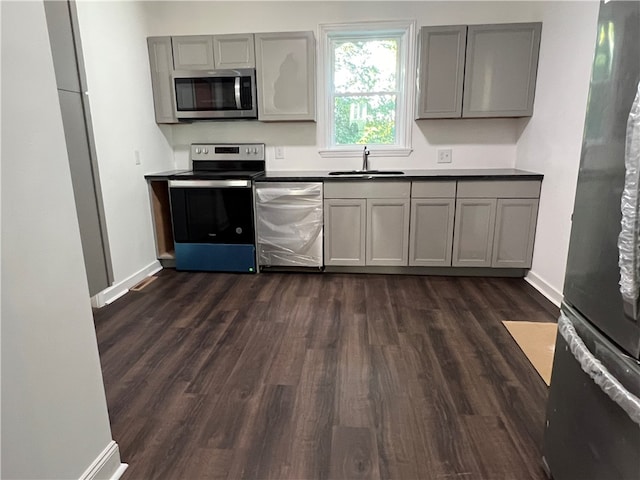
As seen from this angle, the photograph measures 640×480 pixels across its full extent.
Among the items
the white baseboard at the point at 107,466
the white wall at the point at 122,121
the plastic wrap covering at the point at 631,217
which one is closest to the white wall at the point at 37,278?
the white baseboard at the point at 107,466

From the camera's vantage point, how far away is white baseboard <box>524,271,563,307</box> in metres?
2.85

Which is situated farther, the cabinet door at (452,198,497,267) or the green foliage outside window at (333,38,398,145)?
the green foliage outside window at (333,38,398,145)

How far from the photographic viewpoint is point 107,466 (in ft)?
4.46

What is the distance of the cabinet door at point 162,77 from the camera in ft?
11.5

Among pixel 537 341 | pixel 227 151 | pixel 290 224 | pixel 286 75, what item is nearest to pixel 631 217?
pixel 537 341

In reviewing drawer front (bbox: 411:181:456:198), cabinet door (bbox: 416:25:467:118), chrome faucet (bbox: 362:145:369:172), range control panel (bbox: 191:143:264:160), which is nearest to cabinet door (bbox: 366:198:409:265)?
drawer front (bbox: 411:181:456:198)

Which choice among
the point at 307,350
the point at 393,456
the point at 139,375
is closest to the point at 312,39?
the point at 307,350

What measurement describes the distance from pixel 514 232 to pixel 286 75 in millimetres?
2374

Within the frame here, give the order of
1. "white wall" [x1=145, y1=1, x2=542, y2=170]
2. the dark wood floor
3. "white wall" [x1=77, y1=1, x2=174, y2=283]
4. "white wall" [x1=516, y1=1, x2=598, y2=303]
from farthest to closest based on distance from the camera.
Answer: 1. "white wall" [x1=145, y1=1, x2=542, y2=170]
2. "white wall" [x1=77, y1=1, x2=174, y2=283]
3. "white wall" [x1=516, y1=1, x2=598, y2=303]
4. the dark wood floor

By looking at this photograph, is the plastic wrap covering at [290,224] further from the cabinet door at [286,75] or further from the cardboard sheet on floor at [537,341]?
the cardboard sheet on floor at [537,341]

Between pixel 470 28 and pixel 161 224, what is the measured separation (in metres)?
3.21

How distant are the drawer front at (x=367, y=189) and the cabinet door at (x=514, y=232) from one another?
81 cm

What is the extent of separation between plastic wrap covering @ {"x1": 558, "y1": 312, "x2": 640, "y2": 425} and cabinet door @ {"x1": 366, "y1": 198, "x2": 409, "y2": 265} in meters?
2.13

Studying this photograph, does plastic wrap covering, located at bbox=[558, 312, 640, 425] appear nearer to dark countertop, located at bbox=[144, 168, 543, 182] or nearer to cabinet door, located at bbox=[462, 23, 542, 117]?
dark countertop, located at bbox=[144, 168, 543, 182]
